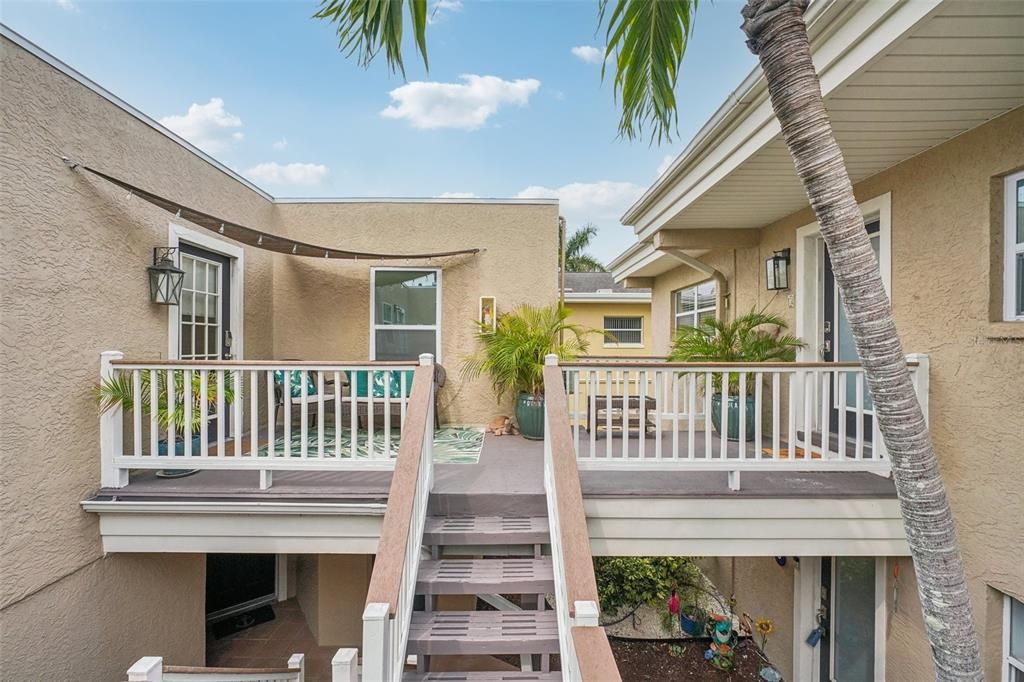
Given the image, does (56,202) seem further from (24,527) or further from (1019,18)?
(1019,18)

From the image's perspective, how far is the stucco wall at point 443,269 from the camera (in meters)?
6.77

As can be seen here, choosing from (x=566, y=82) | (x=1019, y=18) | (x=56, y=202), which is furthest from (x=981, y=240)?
(x=56, y=202)

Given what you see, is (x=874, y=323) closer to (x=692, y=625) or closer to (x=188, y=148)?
(x=692, y=625)

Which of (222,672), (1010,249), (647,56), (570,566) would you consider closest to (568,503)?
(570,566)

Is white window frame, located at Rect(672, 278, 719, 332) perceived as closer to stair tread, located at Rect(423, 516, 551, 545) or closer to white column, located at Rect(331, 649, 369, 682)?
stair tread, located at Rect(423, 516, 551, 545)

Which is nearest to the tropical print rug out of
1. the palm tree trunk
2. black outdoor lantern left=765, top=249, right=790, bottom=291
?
the palm tree trunk

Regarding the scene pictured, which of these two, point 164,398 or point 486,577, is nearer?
point 486,577

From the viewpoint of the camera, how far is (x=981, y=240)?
322cm

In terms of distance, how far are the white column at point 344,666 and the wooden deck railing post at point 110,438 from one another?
2.78 metres

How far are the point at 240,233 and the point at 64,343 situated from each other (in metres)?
1.88

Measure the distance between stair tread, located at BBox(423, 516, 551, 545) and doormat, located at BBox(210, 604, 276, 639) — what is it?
4.43 meters

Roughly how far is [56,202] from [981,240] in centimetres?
650

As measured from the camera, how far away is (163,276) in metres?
4.58

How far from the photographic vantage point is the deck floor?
3643mm
